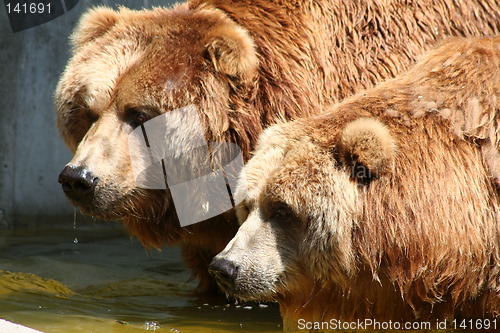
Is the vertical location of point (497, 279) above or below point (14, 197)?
below

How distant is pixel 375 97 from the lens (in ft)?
16.4

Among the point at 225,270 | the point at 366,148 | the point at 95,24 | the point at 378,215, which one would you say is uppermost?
the point at 95,24

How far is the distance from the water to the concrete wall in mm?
370

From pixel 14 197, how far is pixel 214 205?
12.7 ft

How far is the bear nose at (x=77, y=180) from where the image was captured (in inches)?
214

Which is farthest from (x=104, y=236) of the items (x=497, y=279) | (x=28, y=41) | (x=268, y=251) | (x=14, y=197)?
(x=497, y=279)

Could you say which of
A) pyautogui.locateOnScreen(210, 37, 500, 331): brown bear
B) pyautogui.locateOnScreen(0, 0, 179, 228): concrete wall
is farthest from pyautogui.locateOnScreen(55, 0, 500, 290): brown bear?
pyautogui.locateOnScreen(0, 0, 179, 228): concrete wall

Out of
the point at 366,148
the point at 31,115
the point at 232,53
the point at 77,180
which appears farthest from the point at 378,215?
the point at 31,115

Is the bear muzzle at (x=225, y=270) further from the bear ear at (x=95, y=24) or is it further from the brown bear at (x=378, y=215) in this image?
the bear ear at (x=95, y=24)

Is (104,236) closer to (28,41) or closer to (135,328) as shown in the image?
(28,41)

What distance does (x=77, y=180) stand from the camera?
5.45 meters

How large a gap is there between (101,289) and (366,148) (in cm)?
342

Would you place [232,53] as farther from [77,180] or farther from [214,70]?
[77,180]

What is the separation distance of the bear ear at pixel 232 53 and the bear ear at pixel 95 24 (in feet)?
3.04
